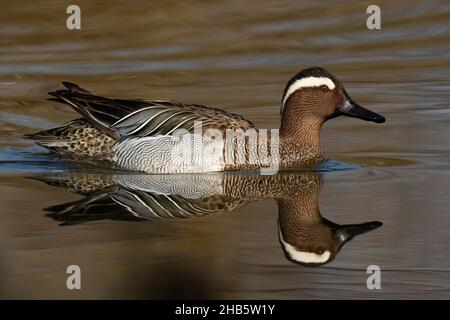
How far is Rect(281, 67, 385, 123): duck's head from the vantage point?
8359 mm

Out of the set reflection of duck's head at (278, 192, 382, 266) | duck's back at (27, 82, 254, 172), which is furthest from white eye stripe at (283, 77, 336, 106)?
reflection of duck's head at (278, 192, 382, 266)

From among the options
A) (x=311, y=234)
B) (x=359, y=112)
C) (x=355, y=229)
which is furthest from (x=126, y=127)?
(x=355, y=229)

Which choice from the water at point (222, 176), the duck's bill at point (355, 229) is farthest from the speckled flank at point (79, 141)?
the duck's bill at point (355, 229)

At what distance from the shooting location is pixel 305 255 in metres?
6.30

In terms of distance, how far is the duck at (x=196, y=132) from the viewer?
8.25 m

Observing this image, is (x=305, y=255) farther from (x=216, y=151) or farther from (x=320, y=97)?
(x=320, y=97)

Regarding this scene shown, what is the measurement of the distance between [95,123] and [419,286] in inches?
144

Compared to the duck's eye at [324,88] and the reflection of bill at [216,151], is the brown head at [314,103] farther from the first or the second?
the reflection of bill at [216,151]

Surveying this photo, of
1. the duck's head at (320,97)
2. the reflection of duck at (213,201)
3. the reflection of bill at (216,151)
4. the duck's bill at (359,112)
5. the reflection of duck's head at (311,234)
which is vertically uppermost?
the duck's head at (320,97)

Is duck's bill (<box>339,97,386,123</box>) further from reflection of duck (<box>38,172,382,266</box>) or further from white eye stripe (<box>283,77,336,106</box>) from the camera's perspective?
reflection of duck (<box>38,172,382,266</box>)

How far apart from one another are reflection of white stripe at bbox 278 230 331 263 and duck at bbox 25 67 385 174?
76.7 inches

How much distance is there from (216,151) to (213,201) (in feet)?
3.06

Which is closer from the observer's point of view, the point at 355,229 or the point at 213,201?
the point at 355,229

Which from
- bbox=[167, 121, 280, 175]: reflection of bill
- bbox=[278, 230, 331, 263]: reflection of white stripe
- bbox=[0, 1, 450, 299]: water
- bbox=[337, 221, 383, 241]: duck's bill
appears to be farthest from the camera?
bbox=[167, 121, 280, 175]: reflection of bill
